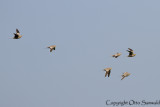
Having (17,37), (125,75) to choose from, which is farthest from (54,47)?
(125,75)

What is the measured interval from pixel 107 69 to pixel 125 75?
373 cm

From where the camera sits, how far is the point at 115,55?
364 feet

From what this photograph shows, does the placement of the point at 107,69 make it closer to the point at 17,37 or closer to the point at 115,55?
the point at 115,55

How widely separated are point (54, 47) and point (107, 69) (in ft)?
34.3

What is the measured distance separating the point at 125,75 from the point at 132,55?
12.9 feet

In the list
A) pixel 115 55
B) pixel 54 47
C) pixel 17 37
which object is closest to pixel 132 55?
pixel 115 55

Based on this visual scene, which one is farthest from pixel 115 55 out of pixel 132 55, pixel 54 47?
pixel 54 47

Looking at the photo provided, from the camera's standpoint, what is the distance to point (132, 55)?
109 meters

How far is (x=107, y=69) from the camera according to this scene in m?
107

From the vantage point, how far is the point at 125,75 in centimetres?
10825

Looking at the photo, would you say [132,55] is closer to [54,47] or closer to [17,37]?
[54,47]

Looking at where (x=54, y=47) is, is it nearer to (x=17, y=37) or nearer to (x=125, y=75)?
(x=17, y=37)

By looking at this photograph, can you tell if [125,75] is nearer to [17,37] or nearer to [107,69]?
[107,69]

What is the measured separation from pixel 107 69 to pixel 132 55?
219 inches
